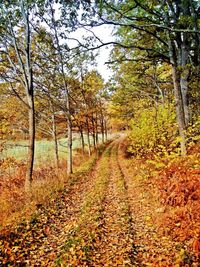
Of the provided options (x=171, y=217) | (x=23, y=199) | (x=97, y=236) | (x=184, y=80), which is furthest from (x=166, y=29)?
(x=23, y=199)

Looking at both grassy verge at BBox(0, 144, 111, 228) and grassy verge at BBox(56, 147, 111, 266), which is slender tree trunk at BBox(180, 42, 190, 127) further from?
grassy verge at BBox(0, 144, 111, 228)

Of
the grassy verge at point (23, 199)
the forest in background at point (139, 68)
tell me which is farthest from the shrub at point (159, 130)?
the grassy verge at point (23, 199)

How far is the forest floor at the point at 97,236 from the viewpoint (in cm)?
471

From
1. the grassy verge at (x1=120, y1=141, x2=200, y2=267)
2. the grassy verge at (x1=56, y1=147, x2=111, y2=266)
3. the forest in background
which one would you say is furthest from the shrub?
the grassy verge at (x1=56, y1=147, x2=111, y2=266)

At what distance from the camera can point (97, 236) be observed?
224 inches

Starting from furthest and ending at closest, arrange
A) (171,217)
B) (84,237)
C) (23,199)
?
(23,199) < (171,217) < (84,237)

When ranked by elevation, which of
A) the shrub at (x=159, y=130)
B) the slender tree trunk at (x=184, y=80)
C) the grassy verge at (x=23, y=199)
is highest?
the slender tree trunk at (x=184, y=80)

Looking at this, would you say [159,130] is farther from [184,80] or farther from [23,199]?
[23,199]

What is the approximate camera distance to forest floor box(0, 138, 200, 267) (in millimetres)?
4711

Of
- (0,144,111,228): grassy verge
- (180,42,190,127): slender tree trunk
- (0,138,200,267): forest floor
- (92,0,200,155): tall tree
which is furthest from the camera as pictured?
(180,42,190,127): slender tree trunk

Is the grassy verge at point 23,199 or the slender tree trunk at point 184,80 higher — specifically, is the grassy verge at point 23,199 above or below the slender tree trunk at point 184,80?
below

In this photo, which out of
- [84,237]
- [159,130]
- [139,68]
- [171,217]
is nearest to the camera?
[84,237]

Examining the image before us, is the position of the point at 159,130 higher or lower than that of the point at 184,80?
lower

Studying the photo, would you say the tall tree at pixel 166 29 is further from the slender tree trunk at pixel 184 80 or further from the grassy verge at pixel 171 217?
the grassy verge at pixel 171 217
